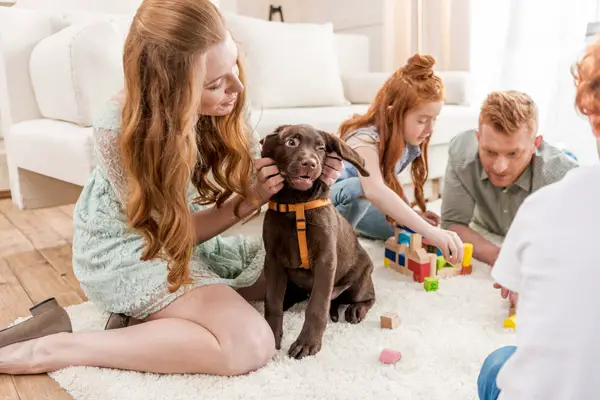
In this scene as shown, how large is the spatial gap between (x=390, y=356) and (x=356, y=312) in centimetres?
23

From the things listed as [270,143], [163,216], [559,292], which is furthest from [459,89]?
[559,292]

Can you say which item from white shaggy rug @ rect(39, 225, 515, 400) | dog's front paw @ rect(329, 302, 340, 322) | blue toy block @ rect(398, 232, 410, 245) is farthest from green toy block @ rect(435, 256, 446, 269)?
dog's front paw @ rect(329, 302, 340, 322)

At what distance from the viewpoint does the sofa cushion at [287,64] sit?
Answer: 2.64 meters

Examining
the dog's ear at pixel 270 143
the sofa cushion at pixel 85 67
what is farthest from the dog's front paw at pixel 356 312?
the sofa cushion at pixel 85 67

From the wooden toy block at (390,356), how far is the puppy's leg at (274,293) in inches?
9.4

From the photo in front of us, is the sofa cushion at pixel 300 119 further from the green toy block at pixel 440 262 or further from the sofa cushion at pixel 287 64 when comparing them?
the green toy block at pixel 440 262

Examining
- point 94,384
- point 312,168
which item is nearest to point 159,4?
point 312,168

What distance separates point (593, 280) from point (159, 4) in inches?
36.5

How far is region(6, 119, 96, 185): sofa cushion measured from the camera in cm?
174

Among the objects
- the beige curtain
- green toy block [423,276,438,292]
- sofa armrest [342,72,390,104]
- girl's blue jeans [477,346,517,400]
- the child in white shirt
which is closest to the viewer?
the child in white shirt

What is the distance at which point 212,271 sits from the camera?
4.70ft

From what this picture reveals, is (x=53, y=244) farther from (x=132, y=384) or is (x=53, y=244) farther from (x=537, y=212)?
(x=537, y=212)

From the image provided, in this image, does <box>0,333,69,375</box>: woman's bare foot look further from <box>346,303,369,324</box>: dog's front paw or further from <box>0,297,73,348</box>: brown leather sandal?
<box>346,303,369,324</box>: dog's front paw

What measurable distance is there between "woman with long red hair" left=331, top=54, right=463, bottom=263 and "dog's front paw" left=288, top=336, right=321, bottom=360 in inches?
18.9
